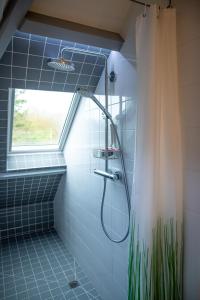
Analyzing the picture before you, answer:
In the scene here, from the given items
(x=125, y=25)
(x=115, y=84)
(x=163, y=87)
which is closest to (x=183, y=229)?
(x=163, y=87)

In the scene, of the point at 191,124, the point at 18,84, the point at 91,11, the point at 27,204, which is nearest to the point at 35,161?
the point at 27,204

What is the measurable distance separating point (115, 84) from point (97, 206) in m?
1.12

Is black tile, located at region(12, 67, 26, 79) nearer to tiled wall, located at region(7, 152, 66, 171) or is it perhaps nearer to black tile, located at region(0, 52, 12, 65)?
black tile, located at region(0, 52, 12, 65)

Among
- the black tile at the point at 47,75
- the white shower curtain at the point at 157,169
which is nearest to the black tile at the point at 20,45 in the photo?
the black tile at the point at 47,75

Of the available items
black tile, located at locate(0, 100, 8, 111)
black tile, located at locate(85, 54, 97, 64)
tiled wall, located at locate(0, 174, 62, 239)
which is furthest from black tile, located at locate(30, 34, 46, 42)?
tiled wall, located at locate(0, 174, 62, 239)

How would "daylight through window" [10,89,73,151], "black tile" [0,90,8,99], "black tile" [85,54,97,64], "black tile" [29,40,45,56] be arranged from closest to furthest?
"black tile" [29,40,45,56], "black tile" [85,54,97,64], "black tile" [0,90,8,99], "daylight through window" [10,89,73,151]

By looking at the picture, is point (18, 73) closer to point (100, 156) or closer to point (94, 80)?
point (94, 80)

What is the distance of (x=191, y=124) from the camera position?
3.83ft

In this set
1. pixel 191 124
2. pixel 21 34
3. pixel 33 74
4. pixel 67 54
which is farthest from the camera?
pixel 33 74

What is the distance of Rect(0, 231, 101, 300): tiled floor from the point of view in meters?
2.14

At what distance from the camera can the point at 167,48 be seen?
1.20 meters

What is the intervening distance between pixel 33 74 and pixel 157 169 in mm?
1356

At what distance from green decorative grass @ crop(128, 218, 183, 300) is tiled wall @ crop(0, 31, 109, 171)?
1387 mm

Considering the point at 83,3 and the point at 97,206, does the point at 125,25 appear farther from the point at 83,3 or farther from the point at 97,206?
the point at 97,206
